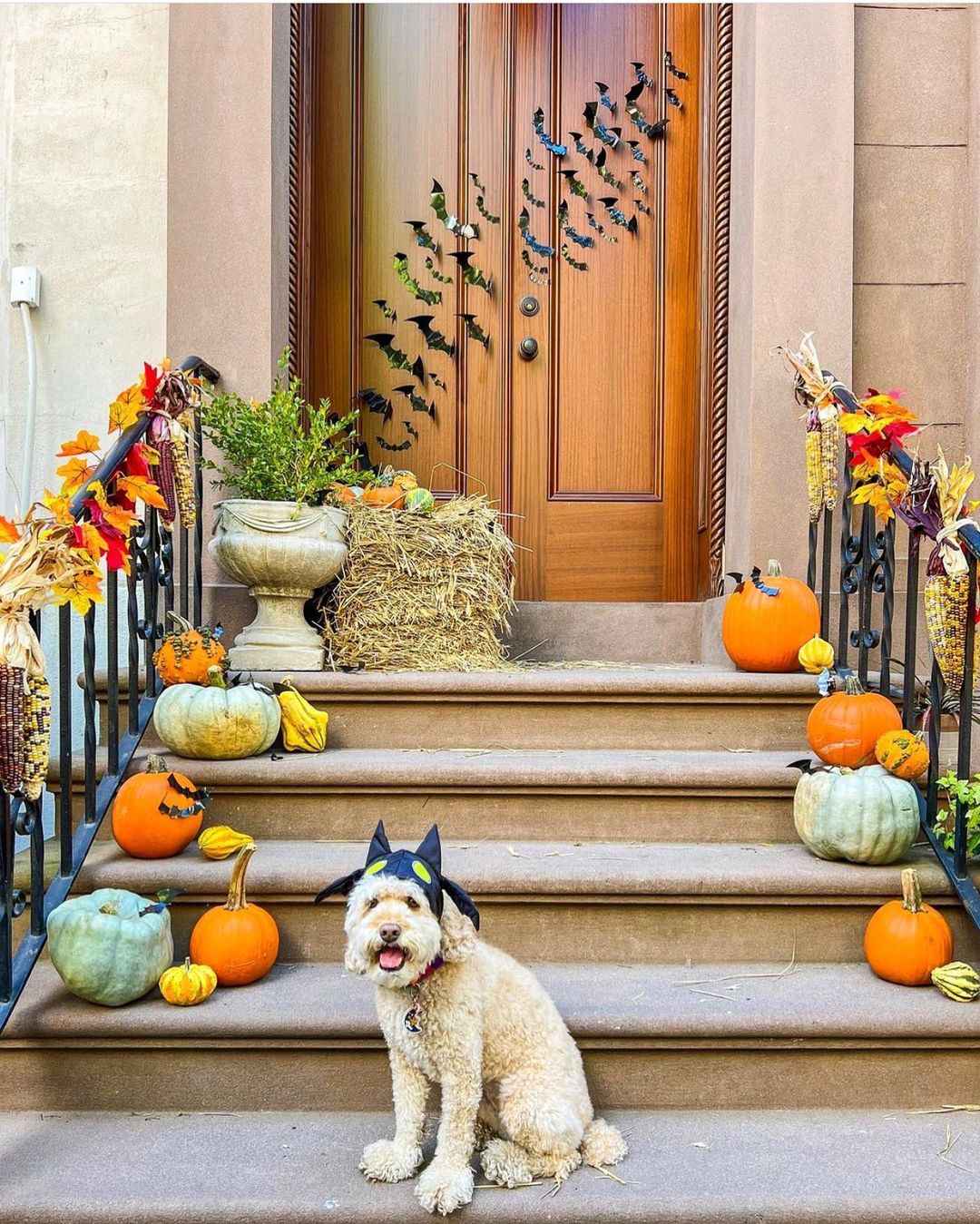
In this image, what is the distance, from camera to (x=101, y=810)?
2643 mm

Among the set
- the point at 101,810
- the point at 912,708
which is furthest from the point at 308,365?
the point at 912,708

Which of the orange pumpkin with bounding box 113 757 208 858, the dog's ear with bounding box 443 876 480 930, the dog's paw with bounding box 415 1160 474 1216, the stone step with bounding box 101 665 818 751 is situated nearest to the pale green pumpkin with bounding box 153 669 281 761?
the orange pumpkin with bounding box 113 757 208 858

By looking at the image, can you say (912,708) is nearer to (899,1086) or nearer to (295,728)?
(899,1086)

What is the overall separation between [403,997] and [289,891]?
0.68 meters

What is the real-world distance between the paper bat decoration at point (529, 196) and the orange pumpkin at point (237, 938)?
3.24 meters

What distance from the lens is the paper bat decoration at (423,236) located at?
14.7ft

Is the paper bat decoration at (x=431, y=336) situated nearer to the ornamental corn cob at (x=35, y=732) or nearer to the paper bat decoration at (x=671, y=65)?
the paper bat decoration at (x=671, y=65)

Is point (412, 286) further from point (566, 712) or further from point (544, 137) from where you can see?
point (566, 712)

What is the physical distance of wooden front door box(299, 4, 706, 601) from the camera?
446 cm

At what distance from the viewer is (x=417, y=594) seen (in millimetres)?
3602

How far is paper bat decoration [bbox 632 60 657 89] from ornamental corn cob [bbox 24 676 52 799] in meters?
3.73

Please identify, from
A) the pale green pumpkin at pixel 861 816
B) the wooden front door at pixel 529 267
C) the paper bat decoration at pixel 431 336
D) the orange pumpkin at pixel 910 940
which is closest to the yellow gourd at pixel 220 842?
the pale green pumpkin at pixel 861 816

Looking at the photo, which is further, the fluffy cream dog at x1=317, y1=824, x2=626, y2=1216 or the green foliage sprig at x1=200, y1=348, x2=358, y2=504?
the green foliage sprig at x1=200, y1=348, x2=358, y2=504

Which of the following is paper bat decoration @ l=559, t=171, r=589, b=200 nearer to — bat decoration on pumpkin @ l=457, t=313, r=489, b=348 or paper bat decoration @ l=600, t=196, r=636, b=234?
paper bat decoration @ l=600, t=196, r=636, b=234
